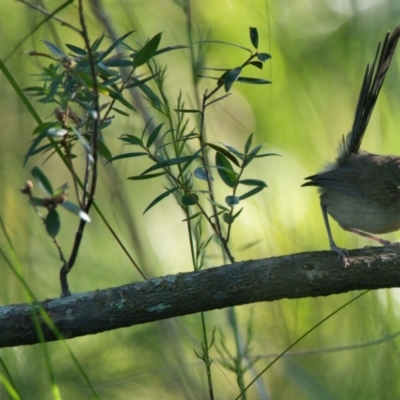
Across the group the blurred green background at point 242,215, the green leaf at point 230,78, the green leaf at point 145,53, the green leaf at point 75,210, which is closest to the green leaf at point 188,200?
the green leaf at point 230,78

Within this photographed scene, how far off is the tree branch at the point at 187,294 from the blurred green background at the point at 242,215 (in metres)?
0.74

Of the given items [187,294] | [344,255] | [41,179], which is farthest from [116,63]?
[344,255]

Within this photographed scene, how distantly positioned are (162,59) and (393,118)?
5.79 feet

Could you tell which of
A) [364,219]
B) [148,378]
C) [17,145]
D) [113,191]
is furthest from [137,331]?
[364,219]

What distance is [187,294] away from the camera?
2324 millimetres

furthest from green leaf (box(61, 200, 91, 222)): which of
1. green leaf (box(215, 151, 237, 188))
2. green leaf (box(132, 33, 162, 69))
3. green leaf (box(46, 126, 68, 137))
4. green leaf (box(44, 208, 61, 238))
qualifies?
green leaf (box(215, 151, 237, 188))

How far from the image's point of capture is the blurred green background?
341 cm

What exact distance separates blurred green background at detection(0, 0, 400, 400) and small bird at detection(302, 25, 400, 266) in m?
0.14

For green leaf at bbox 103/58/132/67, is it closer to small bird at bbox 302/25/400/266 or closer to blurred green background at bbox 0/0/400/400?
blurred green background at bbox 0/0/400/400

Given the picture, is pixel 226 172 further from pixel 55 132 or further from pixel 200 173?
pixel 55 132

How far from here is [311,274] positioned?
8.06 ft

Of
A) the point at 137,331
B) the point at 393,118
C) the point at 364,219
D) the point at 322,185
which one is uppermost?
the point at 393,118

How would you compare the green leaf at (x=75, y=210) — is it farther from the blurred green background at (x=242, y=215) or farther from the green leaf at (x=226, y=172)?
the blurred green background at (x=242, y=215)

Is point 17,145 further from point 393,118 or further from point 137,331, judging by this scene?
point 393,118
